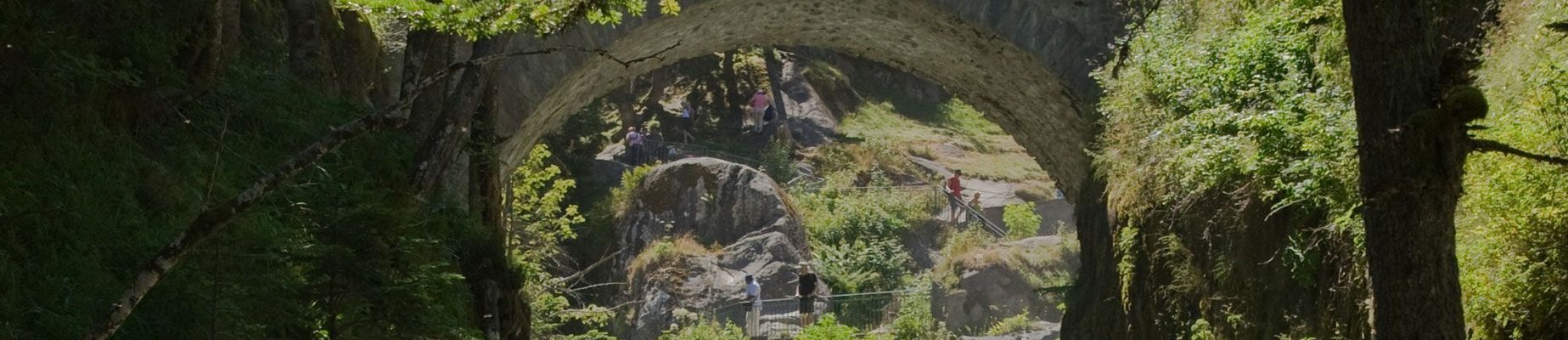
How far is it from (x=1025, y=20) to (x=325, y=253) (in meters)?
8.74

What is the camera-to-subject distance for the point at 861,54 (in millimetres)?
15320

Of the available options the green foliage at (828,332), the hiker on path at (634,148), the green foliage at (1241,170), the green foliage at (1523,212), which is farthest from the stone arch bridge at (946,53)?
the hiker on path at (634,148)

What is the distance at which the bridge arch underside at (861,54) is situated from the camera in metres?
13.1

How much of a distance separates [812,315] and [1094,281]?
21.8 feet

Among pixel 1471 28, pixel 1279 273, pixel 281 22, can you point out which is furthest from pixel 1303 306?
pixel 281 22

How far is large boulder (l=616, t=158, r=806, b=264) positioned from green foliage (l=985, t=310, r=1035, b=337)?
3.19 m

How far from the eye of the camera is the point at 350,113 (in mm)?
9492

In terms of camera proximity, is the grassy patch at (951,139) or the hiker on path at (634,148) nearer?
the hiker on path at (634,148)

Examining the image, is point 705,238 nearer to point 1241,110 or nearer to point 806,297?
point 806,297

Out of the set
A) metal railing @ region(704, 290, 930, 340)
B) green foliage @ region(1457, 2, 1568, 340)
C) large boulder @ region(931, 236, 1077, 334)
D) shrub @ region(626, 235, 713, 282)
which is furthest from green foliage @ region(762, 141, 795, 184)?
green foliage @ region(1457, 2, 1568, 340)

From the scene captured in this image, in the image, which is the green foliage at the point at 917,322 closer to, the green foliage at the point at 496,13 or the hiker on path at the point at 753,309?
the hiker on path at the point at 753,309

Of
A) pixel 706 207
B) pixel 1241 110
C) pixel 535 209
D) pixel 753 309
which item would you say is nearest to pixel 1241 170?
pixel 1241 110

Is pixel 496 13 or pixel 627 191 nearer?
pixel 496 13

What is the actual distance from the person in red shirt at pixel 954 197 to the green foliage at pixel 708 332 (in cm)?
693
